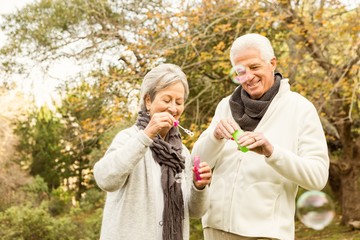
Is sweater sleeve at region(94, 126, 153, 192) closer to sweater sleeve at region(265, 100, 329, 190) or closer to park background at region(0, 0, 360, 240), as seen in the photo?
sweater sleeve at region(265, 100, 329, 190)

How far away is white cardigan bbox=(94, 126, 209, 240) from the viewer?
2.25m

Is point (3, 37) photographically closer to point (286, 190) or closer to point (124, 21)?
point (124, 21)

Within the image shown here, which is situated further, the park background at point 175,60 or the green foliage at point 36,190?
the green foliage at point 36,190

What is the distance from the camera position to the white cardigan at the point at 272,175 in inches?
92.7

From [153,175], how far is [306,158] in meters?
0.65

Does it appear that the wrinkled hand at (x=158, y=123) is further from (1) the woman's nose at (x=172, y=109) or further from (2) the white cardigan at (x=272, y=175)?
(2) the white cardigan at (x=272, y=175)

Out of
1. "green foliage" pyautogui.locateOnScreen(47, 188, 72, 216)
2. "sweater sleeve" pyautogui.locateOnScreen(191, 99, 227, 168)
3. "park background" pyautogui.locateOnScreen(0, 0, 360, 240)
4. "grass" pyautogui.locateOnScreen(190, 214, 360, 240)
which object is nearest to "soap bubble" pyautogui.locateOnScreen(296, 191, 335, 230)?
"sweater sleeve" pyautogui.locateOnScreen(191, 99, 227, 168)

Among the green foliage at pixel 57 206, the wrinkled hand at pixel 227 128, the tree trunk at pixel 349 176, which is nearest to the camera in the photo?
the wrinkled hand at pixel 227 128

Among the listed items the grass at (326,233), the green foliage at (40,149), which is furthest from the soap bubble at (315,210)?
the green foliage at (40,149)

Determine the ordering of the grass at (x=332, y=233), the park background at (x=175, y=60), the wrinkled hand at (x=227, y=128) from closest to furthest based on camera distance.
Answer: the wrinkled hand at (x=227, y=128)
the park background at (x=175, y=60)
the grass at (x=332, y=233)

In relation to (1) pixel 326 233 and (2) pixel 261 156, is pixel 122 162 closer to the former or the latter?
(2) pixel 261 156

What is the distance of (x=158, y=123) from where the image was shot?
2.27 meters

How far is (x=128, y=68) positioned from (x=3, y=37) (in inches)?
120

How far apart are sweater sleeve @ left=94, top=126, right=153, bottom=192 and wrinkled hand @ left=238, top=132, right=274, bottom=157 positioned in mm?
371
